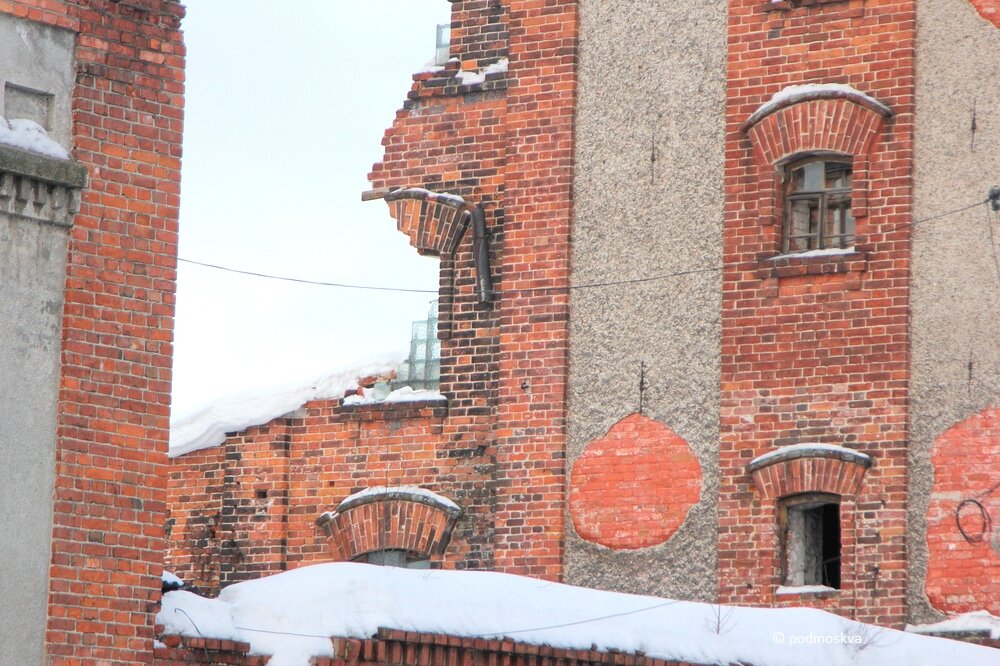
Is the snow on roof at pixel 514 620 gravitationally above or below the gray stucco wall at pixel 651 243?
below

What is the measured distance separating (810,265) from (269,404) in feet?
19.7

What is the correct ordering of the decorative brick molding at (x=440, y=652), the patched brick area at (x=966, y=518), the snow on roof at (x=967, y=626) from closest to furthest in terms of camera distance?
1. the decorative brick molding at (x=440, y=652)
2. the snow on roof at (x=967, y=626)
3. the patched brick area at (x=966, y=518)

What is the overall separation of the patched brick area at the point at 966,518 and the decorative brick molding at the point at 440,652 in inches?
197

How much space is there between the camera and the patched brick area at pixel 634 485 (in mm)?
19531

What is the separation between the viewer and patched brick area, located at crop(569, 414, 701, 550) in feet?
64.1

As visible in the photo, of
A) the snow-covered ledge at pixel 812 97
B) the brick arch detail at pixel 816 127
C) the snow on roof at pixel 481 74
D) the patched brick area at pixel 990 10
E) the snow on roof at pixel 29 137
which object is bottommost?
the snow on roof at pixel 29 137

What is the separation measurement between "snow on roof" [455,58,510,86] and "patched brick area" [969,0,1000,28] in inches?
188

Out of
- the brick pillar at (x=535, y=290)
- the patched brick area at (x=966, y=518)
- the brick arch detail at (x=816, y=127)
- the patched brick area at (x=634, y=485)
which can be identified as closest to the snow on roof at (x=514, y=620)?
the patched brick area at (x=966, y=518)

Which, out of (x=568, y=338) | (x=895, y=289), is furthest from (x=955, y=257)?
(x=568, y=338)

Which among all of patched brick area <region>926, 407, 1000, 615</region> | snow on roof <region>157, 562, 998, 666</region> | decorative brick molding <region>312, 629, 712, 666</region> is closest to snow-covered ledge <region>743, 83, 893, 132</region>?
patched brick area <region>926, 407, 1000, 615</region>

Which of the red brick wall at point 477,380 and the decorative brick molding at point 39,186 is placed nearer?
the decorative brick molding at point 39,186

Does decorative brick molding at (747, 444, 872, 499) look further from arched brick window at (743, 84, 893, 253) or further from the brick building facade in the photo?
arched brick window at (743, 84, 893, 253)

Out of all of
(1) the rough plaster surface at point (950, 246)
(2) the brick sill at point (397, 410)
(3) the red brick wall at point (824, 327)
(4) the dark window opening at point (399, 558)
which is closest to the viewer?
(1) the rough plaster surface at point (950, 246)

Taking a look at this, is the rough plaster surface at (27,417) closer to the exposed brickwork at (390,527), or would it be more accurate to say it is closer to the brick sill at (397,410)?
the exposed brickwork at (390,527)
